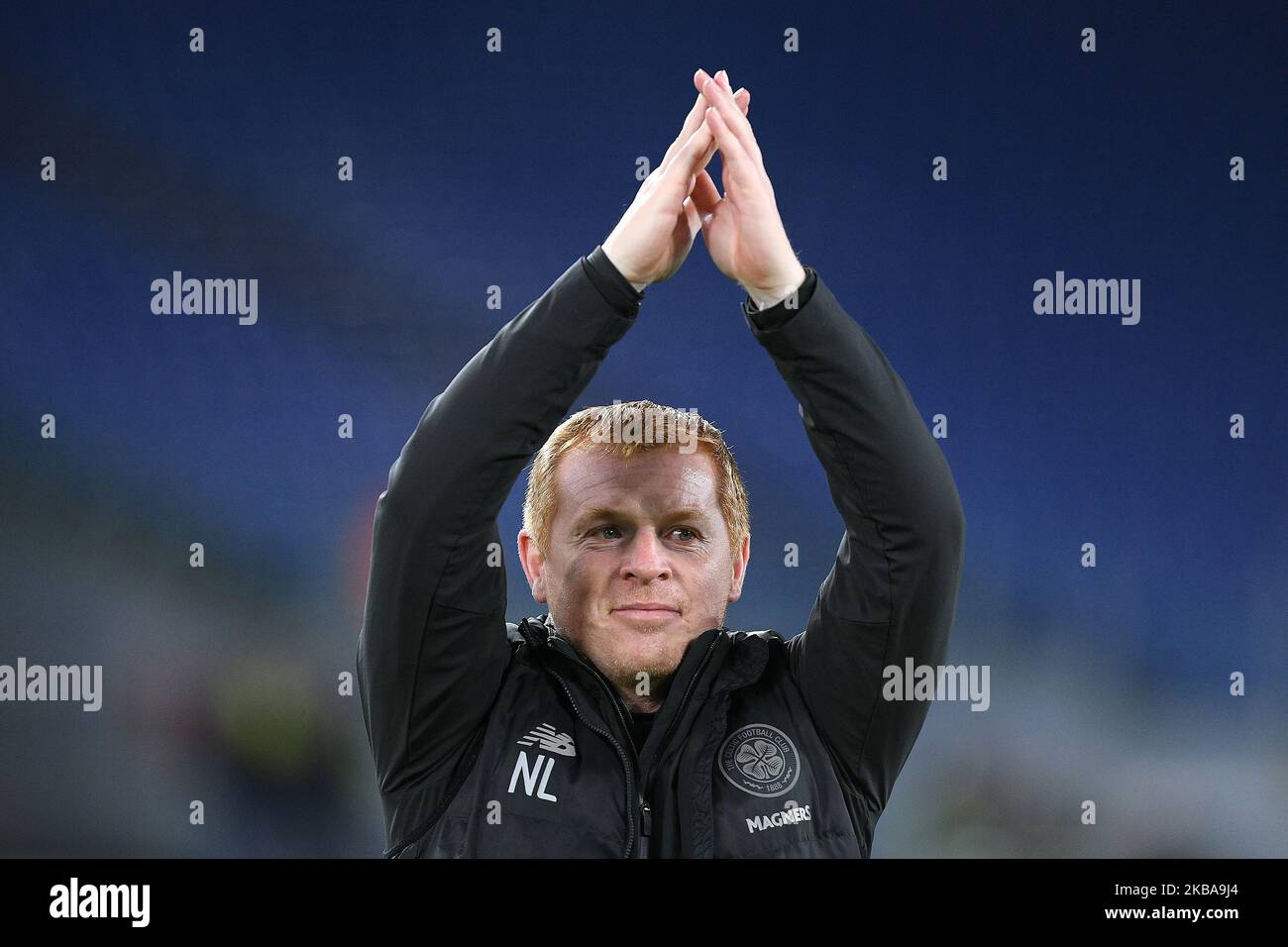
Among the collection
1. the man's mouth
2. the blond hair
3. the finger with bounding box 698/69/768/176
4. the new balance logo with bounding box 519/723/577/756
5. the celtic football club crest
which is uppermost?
the finger with bounding box 698/69/768/176

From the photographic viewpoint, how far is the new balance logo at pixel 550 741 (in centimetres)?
180

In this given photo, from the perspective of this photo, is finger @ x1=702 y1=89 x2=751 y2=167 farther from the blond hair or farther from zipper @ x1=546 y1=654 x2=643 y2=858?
zipper @ x1=546 y1=654 x2=643 y2=858

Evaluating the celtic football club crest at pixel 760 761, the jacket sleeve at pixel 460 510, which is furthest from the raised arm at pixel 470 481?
the celtic football club crest at pixel 760 761

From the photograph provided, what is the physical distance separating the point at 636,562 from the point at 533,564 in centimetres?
23

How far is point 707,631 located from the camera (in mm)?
1909

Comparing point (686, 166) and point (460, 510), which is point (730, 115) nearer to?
point (686, 166)

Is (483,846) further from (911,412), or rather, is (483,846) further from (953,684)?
(953,684)

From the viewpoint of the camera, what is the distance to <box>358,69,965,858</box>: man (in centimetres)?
168

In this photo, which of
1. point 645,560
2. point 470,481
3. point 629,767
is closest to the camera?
point 470,481

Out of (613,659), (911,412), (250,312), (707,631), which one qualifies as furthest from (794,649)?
(250,312)

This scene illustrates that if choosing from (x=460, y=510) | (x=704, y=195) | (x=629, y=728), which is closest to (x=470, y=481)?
(x=460, y=510)

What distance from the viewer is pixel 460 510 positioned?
66.1 inches

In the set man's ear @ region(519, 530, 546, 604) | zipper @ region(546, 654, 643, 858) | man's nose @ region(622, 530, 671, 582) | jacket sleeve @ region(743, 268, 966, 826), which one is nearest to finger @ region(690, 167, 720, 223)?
jacket sleeve @ region(743, 268, 966, 826)

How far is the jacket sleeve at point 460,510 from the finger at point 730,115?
0.28 meters
